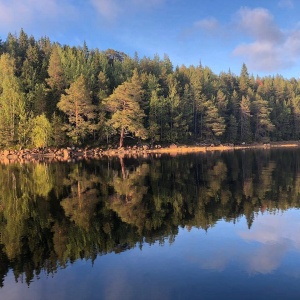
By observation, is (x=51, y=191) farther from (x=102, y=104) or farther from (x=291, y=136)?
(x=291, y=136)

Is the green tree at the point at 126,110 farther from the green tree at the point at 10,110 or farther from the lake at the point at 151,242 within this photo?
the lake at the point at 151,242

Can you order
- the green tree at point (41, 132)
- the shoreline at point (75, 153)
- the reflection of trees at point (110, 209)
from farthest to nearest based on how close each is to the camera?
the green tree at point (41, 132) → the shoreline at point (75, 153) → the reflection of trees at point (110, 209)

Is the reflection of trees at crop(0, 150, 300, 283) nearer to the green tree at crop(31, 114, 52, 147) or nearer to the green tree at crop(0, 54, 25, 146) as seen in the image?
the green tree at crop(31, 114, 52, 147)

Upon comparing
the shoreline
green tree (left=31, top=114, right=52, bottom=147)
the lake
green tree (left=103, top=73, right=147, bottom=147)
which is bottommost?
the lake

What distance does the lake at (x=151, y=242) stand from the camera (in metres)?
→ 10.3

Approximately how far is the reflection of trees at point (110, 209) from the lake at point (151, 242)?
0.06 m

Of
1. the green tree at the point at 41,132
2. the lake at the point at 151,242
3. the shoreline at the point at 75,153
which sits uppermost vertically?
the green tree at the point at 41,132

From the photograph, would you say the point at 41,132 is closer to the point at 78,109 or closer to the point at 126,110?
the point at 78,109

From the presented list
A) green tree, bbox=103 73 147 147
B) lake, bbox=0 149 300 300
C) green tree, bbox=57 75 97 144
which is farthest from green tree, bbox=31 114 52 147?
lake, bbox=0 149 300 300

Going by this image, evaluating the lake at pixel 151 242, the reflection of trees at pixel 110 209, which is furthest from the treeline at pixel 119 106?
the lake at pixel 151 242

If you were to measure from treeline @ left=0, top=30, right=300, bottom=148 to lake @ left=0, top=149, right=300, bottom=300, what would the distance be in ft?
154

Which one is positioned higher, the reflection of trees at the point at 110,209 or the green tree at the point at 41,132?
the green tree at the point at 41,132

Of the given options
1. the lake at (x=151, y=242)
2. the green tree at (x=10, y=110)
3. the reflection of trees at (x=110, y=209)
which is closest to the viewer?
the lake at (x=151, y=242)

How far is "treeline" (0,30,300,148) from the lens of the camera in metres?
Result: 69.9
